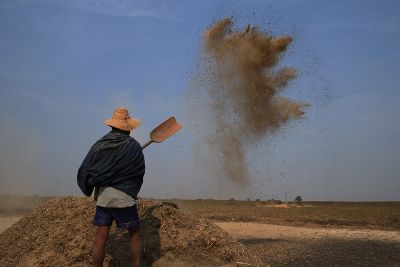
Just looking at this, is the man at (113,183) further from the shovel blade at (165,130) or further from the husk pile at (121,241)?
the shovel blade at (165,130)

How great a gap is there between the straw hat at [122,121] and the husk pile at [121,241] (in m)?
1.56

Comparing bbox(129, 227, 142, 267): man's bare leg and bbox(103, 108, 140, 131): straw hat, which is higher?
bbox(103, 108, 140, 131): straw hat

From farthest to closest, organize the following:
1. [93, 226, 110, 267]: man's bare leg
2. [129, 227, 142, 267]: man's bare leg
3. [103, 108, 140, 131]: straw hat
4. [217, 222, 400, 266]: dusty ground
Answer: [217, 222, 400, 266]: dusty ground → [103, 108, 140, 131]: straw hat → [129, 227, 142, 267]: man's bare leg → [93, 226, 110, 267]: man's bare leg

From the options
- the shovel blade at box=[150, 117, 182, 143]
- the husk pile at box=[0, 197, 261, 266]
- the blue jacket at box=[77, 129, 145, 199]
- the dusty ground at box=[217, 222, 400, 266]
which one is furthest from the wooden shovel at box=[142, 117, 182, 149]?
the dusty ground at box=[217, 222, 400, 266]

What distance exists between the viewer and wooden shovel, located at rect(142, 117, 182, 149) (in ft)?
20.2

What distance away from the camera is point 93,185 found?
4602 millimetres

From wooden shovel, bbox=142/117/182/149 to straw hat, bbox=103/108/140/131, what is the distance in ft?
3.56

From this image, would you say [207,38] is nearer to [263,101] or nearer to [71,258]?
[263,101]

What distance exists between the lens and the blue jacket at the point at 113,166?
15.0 feet

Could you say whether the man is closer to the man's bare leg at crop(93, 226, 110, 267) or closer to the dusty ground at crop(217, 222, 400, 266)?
the man's bare leg at crop(93, 226, 110, 267)

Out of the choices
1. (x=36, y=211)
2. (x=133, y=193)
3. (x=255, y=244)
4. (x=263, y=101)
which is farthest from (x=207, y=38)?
(x=133, y=193)

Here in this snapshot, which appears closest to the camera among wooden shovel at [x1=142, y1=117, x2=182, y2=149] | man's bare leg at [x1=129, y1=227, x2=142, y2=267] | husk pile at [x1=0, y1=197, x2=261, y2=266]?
man's bare leg at [x1=129, y1=227, x2=142, y2=267]

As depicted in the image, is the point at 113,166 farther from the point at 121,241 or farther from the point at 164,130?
the point at 164,130

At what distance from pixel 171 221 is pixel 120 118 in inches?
73.6
